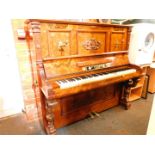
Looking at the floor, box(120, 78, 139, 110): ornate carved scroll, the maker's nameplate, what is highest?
the maker's nameplate

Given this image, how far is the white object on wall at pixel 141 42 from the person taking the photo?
83.3 inches

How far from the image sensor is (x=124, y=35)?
2.12 metres

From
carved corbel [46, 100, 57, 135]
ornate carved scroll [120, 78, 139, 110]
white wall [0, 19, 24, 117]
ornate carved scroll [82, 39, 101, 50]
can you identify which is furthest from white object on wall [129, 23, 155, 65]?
white wall [0, 19, 24, 117]

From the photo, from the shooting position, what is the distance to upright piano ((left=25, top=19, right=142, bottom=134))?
1.43 m

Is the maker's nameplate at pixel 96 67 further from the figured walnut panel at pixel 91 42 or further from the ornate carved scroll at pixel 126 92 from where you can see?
the ornate carved scroll at pixel 126 92

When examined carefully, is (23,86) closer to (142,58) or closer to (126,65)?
(126,65)

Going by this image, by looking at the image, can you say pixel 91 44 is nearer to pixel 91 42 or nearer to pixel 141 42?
pixel 91 42

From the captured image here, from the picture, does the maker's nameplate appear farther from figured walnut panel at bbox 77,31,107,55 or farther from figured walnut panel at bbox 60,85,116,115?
figured walnut panel at bbox 60,85,116,115

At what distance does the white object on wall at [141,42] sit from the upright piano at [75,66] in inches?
4.2

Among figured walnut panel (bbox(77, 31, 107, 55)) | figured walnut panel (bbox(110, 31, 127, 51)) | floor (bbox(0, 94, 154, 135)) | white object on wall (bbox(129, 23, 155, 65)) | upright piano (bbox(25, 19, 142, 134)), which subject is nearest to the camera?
upright piano (bbox(25, 19, 142, 134))

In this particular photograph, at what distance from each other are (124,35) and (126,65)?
0.48 m

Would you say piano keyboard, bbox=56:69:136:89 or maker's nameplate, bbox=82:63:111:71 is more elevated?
maker's nameplate, bbox=82:63:111:71
